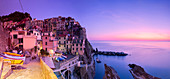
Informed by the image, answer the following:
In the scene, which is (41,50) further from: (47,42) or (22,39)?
(22,39)

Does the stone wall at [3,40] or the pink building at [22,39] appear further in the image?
the pink building at [22,39]

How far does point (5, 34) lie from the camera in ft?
62.7

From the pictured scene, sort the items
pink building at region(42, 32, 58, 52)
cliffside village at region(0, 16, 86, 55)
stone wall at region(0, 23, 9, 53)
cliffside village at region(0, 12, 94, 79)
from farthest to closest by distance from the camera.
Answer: pink building at region(42, 32, 58, 52)
cliffside village at region(0, 16, 86, 55)
stone wall at region(0, 23, 9, 53)
cliffside village at region(0, 12, 94, 79)

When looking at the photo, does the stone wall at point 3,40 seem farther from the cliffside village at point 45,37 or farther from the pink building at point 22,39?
the pink building at point 22,39

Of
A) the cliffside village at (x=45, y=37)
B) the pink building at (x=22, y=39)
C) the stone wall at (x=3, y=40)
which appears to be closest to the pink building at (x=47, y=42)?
the cliffside village at (x=45, y=37)

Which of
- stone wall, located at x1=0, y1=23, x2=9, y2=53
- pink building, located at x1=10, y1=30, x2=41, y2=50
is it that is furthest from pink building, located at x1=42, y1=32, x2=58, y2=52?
stone wall, located at x1=0, y1=23, x2=9, y2=53

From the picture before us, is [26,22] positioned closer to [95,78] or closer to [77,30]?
[77,30]

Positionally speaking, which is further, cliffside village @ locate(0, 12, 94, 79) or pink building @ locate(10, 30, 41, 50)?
pink building @ locate(10, 30, 41, 50)

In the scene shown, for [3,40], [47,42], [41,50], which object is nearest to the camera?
[3,40]

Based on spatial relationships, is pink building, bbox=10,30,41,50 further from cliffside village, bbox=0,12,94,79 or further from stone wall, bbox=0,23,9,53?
stone wall, bbox=0,23,9,53

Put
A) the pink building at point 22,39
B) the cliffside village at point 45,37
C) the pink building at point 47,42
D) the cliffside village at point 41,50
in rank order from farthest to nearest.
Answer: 1. the pink building at point 47,42
2. the cliffside village at point 45,37
3. the pink building at point 22,39
4. the cliffside village at point 41,50

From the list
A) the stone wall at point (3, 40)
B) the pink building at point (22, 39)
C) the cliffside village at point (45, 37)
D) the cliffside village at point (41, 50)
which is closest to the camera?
the cliffside village at point (41, 50)

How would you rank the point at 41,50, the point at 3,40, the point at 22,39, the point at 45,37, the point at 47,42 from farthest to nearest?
the point at 45,37
the point at 47,42
the point at 41,50
the point at 22,39
the point at 3,40

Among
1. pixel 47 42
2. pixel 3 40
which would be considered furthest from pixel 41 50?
pixel 3 40
